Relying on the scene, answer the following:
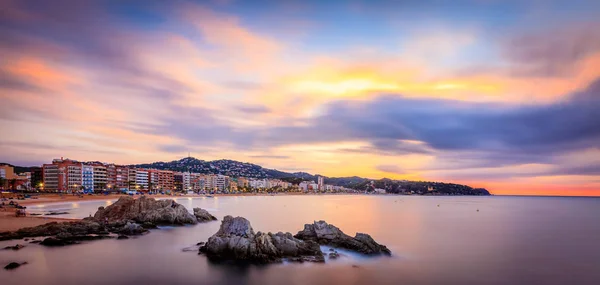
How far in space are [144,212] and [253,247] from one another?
20425 millimetres

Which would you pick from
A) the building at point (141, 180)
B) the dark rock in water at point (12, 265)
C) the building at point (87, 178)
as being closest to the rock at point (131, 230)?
the dark rock in water at point (12, 265)

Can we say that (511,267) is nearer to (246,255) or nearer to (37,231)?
(246,255)

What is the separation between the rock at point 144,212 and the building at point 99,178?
94205 mm

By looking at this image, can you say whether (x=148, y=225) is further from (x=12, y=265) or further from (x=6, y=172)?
(x=6, y=172)

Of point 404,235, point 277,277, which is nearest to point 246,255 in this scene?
point 277,277

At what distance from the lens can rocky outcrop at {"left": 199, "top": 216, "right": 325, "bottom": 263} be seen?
66.0ft

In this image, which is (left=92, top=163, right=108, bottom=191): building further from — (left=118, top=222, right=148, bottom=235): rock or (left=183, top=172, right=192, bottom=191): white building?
(left=118, top=222, right=148, bottom=235): rock

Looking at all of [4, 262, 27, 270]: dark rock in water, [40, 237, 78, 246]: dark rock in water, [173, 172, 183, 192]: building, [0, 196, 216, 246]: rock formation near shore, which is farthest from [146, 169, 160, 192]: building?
[4, 262, 27, 270]: dark rock in water

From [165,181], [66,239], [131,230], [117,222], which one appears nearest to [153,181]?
[165,181]

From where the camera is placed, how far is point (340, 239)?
79.1 ft

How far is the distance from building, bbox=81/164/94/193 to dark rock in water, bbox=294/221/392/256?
110 m

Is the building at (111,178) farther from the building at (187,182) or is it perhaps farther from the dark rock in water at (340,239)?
the dark rock in water at (340,239)

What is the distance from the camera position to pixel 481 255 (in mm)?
26219

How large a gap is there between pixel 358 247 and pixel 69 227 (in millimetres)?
22691
